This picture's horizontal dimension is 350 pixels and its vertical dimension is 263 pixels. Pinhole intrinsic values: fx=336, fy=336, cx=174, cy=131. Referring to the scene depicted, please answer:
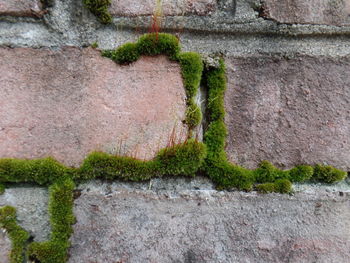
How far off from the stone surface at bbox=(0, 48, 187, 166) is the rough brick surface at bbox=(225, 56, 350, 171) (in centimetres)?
12

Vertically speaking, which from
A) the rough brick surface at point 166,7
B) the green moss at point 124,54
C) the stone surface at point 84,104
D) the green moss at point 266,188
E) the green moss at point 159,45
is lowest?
the green moss at point 266,188

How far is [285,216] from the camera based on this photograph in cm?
70

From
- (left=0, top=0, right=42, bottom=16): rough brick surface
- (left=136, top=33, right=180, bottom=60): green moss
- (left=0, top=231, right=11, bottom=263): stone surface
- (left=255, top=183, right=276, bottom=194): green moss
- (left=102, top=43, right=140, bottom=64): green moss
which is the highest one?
(left=0, top=0, right=42, bottom=16): rough brick surface

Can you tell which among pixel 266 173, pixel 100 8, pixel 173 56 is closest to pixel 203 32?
pixel 173 56

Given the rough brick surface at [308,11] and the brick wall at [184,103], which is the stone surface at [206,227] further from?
the rough brick surface at [308,11]

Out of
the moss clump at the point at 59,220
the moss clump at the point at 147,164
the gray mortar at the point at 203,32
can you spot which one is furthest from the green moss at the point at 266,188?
the moss clump at the point at 59,220

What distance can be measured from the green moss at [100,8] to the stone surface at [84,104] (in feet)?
0.23

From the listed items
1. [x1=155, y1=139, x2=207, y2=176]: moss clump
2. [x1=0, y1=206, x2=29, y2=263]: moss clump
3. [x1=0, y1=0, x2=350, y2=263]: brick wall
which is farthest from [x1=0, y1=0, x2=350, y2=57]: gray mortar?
[x1=0, y1=206, x2=29, y2=263]: moss clump

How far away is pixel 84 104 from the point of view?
0.65 meters

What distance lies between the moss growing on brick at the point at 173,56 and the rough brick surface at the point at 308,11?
0.18 m

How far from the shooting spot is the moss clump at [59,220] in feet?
2.08

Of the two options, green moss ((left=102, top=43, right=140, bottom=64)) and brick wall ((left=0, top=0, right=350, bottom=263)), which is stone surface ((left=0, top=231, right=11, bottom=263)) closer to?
brick wall ((left=0, top=0, right=350, bottom=263))

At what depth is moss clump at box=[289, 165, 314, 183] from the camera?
27.6 inches

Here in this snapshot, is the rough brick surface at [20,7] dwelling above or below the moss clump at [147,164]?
above
